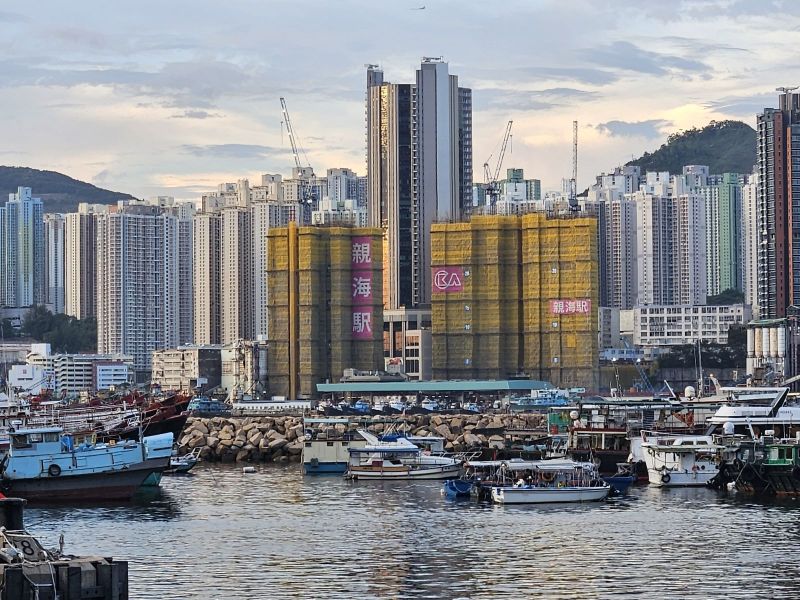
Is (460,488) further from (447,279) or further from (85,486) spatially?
(447,279)

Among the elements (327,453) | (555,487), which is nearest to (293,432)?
(327,453)

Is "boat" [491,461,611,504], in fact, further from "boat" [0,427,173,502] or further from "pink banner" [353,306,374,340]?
"pink banner" [353,306,374,340]

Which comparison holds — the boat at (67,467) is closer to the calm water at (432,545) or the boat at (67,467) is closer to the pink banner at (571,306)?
the calm water at (432,545)

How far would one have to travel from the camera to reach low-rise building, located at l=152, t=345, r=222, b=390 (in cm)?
15900

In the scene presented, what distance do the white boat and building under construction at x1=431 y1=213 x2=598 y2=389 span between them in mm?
57836

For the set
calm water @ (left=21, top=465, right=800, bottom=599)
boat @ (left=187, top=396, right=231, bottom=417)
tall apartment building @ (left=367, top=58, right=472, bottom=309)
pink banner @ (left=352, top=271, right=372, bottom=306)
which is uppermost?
tall apartment building @ (left=367, top=58, right=472, bottom=309)

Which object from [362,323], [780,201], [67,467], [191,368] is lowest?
[67,467]

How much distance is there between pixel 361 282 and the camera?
132 meters

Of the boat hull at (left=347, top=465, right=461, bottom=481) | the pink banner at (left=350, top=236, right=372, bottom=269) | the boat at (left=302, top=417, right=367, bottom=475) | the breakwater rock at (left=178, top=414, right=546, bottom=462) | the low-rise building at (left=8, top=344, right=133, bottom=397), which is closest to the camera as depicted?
the boat hull at (left=347, top=465, right=461, bottom=481)

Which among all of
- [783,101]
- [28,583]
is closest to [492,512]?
[28,583]

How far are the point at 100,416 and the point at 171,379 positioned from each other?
9554 centimetres

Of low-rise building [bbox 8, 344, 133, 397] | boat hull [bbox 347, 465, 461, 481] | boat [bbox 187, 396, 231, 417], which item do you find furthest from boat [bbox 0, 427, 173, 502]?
low-rise building [bbox 8, 344, 133, 397]

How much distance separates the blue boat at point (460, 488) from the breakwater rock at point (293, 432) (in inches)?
793

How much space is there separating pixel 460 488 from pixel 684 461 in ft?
31.7
